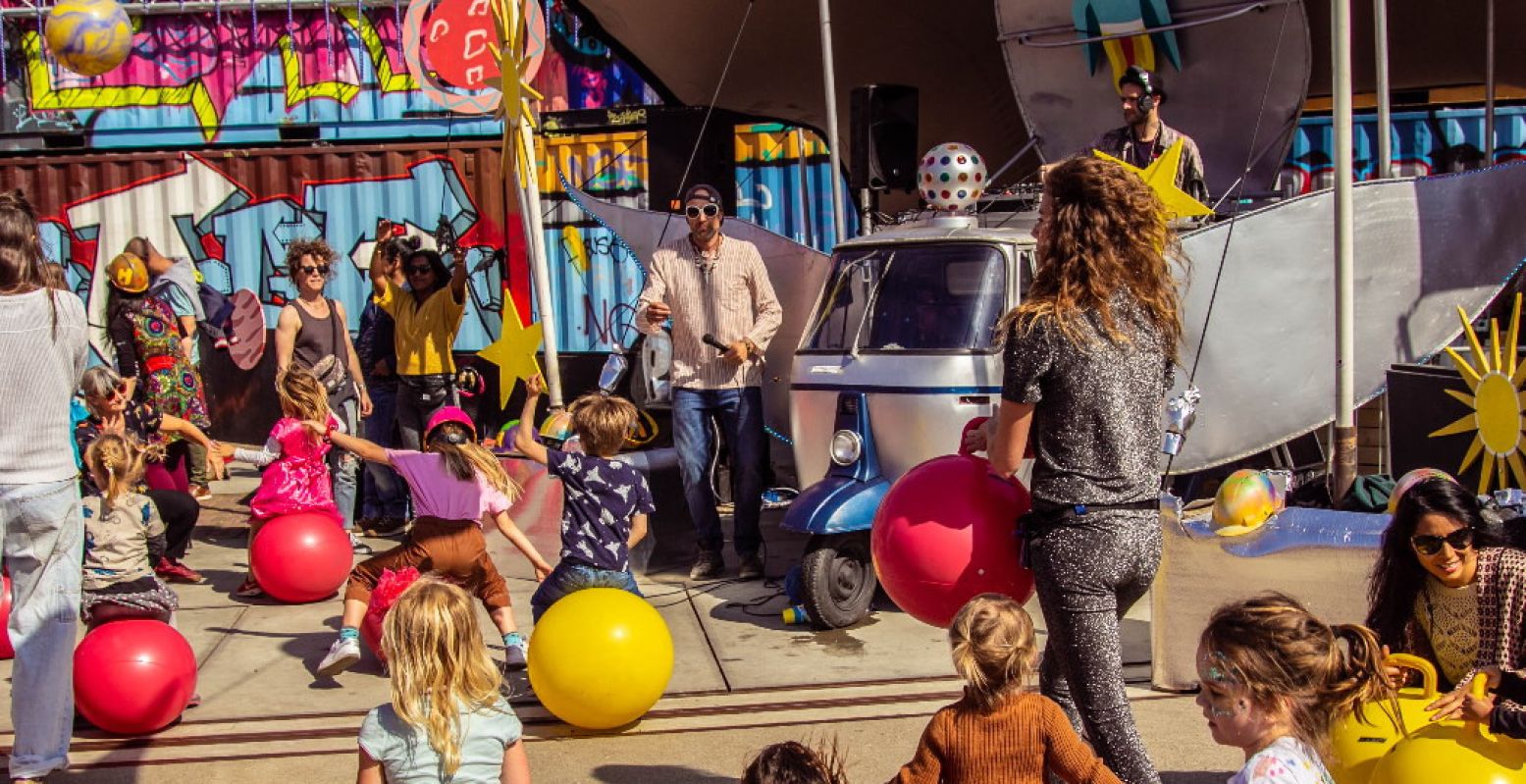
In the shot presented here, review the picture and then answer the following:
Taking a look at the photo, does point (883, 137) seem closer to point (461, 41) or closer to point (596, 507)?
point (596, 507)

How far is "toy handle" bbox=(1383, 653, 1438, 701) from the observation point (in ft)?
12.7

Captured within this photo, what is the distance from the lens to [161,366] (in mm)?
9734

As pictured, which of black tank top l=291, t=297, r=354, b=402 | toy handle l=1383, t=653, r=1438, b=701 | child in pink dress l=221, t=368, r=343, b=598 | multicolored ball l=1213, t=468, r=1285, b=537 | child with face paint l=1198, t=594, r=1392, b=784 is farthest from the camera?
black tank top l=291, t=297, r=354, b=402

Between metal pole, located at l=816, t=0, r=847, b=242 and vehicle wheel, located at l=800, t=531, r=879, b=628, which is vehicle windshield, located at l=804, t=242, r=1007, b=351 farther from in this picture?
metal pole, located at l=816, t=0, r=847, b=242

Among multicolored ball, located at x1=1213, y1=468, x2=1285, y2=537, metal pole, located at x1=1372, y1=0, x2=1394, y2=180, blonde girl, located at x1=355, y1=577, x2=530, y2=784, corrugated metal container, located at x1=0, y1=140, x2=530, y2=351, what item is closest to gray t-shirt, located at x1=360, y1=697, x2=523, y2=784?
blonde girl, located at x1=355, y1=577, x2=530, y2=784

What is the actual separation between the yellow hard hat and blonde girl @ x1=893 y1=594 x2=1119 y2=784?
301 inches

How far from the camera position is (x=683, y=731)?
5.48m

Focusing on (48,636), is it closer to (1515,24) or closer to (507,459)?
(507,459)

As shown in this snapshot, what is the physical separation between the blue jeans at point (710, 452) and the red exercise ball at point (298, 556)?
177 centimetres

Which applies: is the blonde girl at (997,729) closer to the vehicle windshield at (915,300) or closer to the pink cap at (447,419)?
the pink cap at (447,419)

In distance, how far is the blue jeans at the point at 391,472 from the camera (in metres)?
9.64

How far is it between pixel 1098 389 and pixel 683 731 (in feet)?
8.04

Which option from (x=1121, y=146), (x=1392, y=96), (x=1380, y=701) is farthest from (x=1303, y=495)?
(x=1392, y=96)

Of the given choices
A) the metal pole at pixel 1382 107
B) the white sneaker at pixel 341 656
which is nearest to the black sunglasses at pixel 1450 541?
the white sneaker at pixel 341 656
